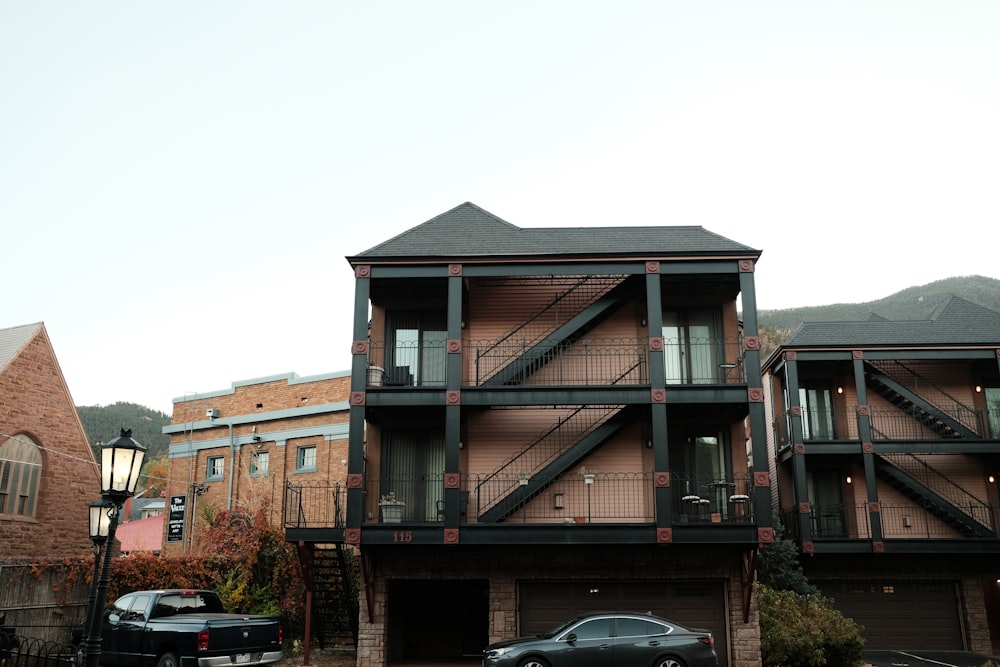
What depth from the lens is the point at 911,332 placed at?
27172 millimetres

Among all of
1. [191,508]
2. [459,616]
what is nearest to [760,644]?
[459,616]

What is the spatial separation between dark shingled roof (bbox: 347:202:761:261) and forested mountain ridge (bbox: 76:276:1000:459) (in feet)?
202

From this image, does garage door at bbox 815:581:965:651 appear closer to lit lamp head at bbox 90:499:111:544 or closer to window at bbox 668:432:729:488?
window at bbox 668:432:729:488

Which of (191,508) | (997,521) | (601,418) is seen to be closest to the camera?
(601,418)

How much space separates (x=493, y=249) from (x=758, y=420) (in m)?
6.69

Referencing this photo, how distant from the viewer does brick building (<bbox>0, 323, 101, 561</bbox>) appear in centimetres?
2566

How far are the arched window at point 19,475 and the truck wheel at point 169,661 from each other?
39.5 ft

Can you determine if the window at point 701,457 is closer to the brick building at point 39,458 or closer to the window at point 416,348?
the window at point 416,348

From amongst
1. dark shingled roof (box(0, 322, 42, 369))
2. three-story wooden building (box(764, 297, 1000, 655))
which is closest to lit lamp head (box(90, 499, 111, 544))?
dark shingled roof (box(0, 322, 42, 369))

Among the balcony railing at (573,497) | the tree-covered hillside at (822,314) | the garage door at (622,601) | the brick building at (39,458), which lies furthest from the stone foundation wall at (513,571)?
the tree-covered hillside at (822,314)

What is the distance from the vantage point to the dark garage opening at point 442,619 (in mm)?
20625

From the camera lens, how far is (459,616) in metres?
20.8

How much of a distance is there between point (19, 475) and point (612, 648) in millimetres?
19503

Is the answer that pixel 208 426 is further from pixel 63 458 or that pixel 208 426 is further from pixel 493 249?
pixel 493 249
